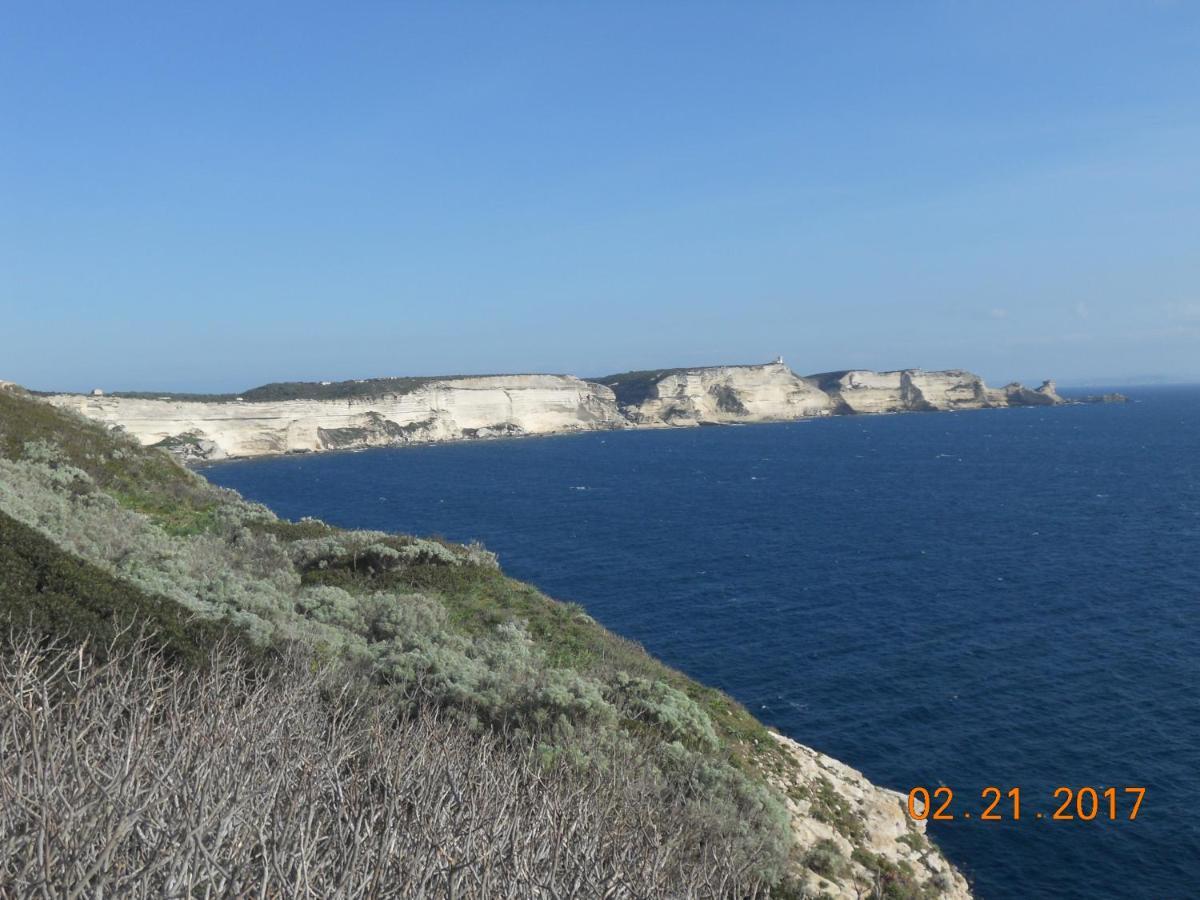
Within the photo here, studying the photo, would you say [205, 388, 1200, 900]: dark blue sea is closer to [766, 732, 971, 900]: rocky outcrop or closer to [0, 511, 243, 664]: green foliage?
[766, 732, 971, 900]: rocky outcrop

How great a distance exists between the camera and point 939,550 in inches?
1763

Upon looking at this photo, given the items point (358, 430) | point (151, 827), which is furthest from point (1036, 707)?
point (358, 430)

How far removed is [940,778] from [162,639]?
61.2ft

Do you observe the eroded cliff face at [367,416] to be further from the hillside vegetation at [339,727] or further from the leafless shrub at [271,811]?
the leafless shrub at [271,811]

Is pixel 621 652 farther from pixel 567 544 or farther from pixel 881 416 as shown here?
pixel 881 416

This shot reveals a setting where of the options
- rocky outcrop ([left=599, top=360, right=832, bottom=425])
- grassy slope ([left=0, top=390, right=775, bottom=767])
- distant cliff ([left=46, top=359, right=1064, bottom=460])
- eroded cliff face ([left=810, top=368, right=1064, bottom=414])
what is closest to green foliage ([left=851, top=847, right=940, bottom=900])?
grassy slope ([left=0, top=390, right=775, bottom=767])

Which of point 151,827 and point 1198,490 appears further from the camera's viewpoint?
point 1198,490

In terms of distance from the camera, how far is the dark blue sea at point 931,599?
20219mm

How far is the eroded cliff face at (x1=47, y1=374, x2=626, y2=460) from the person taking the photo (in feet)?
297

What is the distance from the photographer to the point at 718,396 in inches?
6088

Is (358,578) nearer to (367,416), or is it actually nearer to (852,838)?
(852,838)
